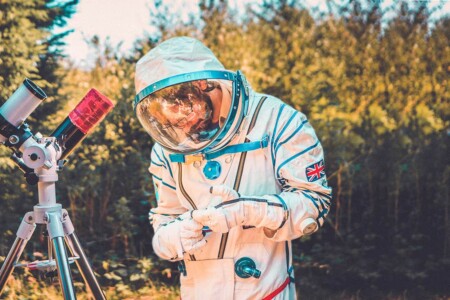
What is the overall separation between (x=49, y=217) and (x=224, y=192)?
79 cm

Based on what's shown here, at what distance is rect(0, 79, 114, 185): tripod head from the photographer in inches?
85.7

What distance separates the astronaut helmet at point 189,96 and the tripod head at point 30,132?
24cm

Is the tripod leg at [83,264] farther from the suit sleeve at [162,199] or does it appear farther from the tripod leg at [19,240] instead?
the suit sleeve at [162,199]

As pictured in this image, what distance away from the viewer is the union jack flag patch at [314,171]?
203cm

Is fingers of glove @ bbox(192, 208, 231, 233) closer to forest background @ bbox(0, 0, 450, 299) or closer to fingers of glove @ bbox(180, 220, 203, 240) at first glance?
fingers of glove @ bbox(180, 220, 203, 240)

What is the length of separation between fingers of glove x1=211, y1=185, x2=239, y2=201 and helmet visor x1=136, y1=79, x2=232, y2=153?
0.78ft

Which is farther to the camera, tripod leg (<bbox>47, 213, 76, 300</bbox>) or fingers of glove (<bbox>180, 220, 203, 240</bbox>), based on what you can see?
tripod leg (<bbox>47, 213, 76, 300</bbox>)

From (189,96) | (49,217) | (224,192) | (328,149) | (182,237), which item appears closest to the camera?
(224,192)

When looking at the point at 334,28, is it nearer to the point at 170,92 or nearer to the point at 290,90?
the point at 290,90

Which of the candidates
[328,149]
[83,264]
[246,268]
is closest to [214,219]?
[246,268]

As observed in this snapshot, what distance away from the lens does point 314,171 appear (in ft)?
6.71

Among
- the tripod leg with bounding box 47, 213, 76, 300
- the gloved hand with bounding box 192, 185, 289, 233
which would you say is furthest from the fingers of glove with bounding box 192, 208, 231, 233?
the tripod leg with bounding box 47, 213, 76, 300

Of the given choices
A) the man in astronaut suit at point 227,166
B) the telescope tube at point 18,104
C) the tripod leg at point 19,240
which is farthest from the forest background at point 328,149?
the man in astronaut suit at point 227,166

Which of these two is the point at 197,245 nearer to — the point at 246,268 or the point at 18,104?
the point at 246,268
